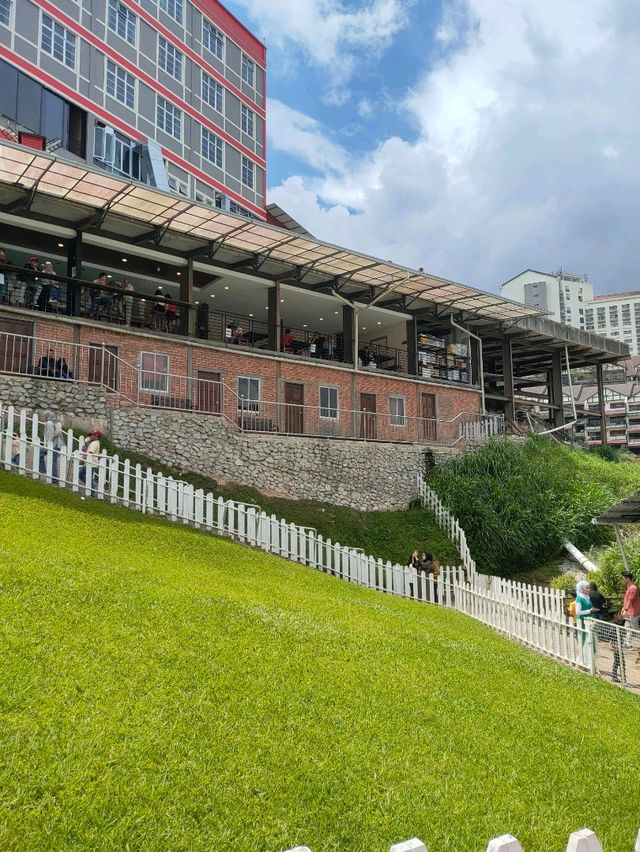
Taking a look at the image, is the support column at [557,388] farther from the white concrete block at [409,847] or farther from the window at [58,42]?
the white concrete block at [409,847]

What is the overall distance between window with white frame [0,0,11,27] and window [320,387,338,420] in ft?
61.7

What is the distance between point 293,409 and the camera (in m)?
22.3

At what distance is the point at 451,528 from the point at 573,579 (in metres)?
3.90

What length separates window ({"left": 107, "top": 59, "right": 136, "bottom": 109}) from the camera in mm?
28500

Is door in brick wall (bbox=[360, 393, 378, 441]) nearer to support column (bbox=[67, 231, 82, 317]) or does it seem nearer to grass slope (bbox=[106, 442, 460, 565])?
grass slope (bbox=[106, 442, 460, 565])

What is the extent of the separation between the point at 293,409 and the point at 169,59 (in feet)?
72.7

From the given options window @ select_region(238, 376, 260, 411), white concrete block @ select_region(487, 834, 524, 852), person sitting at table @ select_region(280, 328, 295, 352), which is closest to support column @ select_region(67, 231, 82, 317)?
window @ select_region(238, 376, 260, 411)

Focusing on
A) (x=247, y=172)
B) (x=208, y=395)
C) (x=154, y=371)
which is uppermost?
(x=247, y=172)

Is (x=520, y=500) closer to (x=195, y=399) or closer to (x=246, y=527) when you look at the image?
(x=246, y=527)

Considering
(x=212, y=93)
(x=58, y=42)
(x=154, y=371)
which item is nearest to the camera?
(x=154, y=371)

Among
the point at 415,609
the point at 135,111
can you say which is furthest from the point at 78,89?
the point at 415,609

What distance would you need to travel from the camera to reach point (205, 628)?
19.6 feet

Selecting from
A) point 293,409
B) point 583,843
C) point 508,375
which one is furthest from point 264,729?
point 508,375

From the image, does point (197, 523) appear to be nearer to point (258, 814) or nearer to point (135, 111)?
point (258, 814)
